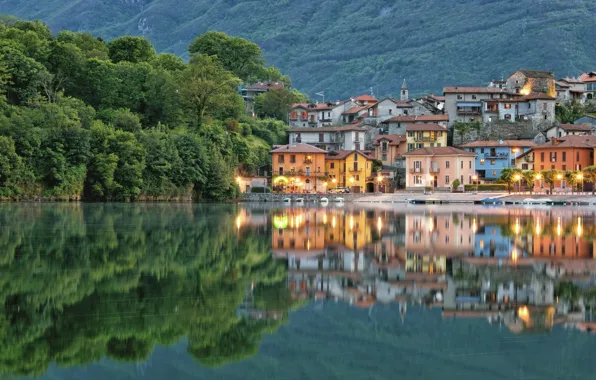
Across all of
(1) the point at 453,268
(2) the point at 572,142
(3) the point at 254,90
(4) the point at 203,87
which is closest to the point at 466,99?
(2) the point at 572,142

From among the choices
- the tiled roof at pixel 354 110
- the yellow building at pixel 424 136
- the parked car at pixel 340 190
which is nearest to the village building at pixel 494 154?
the yellow building at pixel 424 136

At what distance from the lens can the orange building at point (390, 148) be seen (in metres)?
104

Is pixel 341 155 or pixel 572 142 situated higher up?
pixel 572 142

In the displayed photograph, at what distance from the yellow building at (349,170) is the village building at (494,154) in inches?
503

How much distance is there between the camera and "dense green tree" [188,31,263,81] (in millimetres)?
116250

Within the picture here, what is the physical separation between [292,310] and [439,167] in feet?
275

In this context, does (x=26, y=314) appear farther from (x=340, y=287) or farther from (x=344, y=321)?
(x=340, y=287)

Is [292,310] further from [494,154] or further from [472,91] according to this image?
[472,91]

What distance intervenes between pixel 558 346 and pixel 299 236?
20032 millimetres

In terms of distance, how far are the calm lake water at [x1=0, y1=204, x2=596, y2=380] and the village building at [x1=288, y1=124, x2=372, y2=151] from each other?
77.4m

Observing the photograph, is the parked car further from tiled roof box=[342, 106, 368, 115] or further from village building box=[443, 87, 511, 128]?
tiled roof box=[342, 106, 368, 115]

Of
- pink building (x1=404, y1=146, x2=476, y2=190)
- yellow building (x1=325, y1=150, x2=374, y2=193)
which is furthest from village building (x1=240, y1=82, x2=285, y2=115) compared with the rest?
pink building (x1=404, y1=146, x2=476, y2=190)

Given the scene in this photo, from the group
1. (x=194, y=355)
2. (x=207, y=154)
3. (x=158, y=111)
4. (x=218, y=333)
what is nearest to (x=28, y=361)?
(x=194, y=355)

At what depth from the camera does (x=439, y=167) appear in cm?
9731
